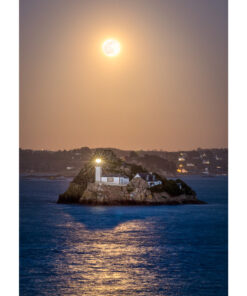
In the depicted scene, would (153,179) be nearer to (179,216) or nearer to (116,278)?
(179,216)

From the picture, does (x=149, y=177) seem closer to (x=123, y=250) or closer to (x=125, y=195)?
(x=125, y=195)

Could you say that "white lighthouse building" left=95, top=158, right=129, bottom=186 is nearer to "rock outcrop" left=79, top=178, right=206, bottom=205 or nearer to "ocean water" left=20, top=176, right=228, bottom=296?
"rock outcrop" left=79, top=178, right=206, bottom=205

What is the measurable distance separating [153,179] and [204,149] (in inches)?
162

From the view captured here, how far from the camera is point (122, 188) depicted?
1362 cm

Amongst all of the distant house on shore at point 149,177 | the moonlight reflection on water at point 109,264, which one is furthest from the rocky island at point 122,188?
the moonlight reflection on water at point 109,264

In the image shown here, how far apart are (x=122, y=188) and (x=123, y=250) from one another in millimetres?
5300

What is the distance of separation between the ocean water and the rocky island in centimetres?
30

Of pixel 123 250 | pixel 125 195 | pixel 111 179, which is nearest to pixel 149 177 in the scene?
pixel 111 179

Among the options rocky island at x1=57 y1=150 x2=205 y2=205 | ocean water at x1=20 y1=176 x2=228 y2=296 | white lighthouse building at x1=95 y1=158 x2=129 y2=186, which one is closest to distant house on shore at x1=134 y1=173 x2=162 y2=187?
rocky island at x1=57 y1=150 x2=205 y2=205

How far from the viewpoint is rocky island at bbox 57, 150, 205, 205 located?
12211 millimetres

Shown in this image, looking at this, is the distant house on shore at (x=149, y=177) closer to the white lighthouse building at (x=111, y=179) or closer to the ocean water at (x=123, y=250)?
the white lighthouse building at (x=111, y=179)

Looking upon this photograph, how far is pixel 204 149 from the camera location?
348 inches

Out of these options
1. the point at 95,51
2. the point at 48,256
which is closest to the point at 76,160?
the point at 48,256
